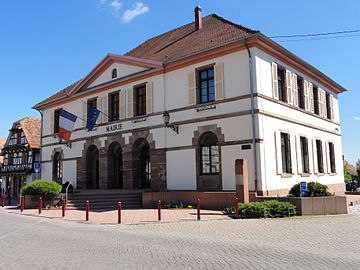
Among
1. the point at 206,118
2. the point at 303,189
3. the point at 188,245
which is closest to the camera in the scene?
the point at 188,245

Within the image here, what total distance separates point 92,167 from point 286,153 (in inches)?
548

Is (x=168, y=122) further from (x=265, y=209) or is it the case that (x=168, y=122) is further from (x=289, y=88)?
(x=265, y=209)

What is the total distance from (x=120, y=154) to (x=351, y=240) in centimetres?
1734

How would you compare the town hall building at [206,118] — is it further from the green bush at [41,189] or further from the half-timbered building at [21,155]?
the half-timbered building at [21,155]

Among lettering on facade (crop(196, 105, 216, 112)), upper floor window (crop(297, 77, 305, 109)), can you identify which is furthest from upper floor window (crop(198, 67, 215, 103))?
upper floor window (crop(297, 77, 305, 109))

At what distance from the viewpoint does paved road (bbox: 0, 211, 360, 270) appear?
673 centimetres

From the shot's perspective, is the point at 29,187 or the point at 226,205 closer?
the point at 226,205

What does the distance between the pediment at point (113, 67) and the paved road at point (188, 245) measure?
1147 centimetres

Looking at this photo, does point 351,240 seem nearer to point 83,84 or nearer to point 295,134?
point 295,134

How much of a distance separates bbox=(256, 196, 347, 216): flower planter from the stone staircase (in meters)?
7.62

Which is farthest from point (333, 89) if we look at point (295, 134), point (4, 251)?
point (4, 251)

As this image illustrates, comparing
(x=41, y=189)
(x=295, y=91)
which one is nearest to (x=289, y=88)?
(x=295, y=91)

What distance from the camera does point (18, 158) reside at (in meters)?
36.2

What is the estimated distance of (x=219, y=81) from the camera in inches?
704
